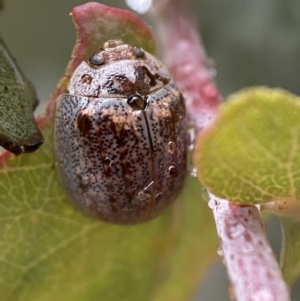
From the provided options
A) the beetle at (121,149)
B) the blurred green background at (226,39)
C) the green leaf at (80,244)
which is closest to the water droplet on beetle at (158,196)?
the beetle at (121,149)

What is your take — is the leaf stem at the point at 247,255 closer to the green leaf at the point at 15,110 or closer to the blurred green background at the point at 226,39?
the green leaf at the point at 15,110

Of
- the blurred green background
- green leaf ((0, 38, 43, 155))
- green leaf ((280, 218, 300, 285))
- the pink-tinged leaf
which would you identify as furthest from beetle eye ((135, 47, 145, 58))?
the blurred green background

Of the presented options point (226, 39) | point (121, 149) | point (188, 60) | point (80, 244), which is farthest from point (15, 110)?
point (226, 39)

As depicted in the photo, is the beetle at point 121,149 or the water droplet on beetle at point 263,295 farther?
the beetle at point 121,149

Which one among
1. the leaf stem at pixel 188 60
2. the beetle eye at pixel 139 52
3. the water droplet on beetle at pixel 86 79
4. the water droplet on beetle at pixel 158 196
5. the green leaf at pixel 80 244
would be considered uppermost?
the beetle eye at pixel 139 52

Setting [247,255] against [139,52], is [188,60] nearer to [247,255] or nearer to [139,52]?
[139,52]

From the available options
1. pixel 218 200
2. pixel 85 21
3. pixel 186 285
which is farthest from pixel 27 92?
pixel 186 285
